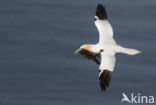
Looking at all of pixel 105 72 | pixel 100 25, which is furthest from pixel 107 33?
pixel 105 72

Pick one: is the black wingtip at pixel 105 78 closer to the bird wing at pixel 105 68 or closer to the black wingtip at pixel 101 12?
the bird wing at pixel 105 68

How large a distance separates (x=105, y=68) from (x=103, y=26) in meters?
1.60

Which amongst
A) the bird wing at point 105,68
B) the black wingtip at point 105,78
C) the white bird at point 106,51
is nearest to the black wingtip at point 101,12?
the white bird at point 106,51

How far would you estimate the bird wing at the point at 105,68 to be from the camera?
12.6 metres

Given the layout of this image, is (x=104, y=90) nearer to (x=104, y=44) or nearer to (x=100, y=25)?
(x=104, y=44)

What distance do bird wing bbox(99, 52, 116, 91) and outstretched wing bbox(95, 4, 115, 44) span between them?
0.63 m

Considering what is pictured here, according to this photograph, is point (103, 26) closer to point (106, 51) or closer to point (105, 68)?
point (106, 51)

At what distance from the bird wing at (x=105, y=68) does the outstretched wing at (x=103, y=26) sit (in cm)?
63

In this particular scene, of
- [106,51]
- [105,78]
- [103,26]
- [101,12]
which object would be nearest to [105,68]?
[105,78]

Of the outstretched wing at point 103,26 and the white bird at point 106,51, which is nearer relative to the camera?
the white bird at point 106,51

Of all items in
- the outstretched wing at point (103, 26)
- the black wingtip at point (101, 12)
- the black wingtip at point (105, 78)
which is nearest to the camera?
the black wingtip at point (105, 78)

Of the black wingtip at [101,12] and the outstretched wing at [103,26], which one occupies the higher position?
the black wingtip at [101,12]

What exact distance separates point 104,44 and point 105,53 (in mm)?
435

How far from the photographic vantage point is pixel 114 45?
1311 cm
